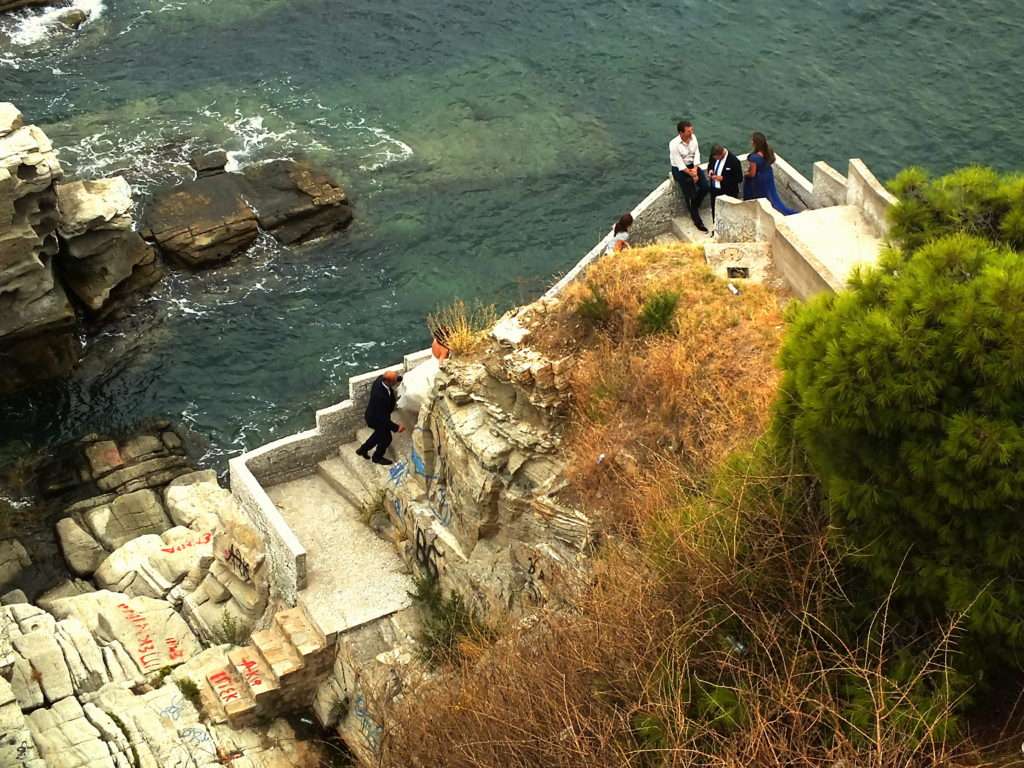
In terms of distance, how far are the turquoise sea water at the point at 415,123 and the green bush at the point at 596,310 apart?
9.96 m

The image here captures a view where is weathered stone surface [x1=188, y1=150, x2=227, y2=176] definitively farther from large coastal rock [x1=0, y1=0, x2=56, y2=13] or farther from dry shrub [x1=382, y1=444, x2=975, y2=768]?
dry shrub [x1=382, y1=444, x2=975, y2=768]

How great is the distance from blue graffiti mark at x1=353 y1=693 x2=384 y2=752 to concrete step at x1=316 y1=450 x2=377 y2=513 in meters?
4.06

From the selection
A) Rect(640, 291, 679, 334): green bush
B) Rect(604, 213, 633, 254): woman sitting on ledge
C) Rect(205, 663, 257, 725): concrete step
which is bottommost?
Rect(205, 663, 257, 725): concrete step

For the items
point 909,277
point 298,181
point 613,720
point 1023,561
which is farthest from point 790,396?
point 298,181

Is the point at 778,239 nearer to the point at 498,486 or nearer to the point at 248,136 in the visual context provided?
the point at 498,486

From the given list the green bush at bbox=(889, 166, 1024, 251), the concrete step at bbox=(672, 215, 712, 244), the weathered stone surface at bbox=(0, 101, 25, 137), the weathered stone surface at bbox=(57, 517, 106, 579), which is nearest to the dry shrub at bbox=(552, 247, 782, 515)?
the green bush at bbox=(889, 166, 1024, 251)

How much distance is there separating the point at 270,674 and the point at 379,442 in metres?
4.96

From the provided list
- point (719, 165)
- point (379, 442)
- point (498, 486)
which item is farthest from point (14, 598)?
point (719, 165)

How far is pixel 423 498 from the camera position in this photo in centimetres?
2255

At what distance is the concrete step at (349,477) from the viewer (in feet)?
78.4

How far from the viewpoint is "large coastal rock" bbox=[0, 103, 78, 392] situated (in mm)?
27656

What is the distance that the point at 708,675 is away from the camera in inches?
552

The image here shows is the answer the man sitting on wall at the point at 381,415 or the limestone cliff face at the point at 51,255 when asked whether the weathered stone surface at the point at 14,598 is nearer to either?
the limestone cliff face at the point at 51,255

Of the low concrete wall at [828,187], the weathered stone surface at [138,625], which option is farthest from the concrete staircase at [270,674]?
the low concrete wall at [828,187]
